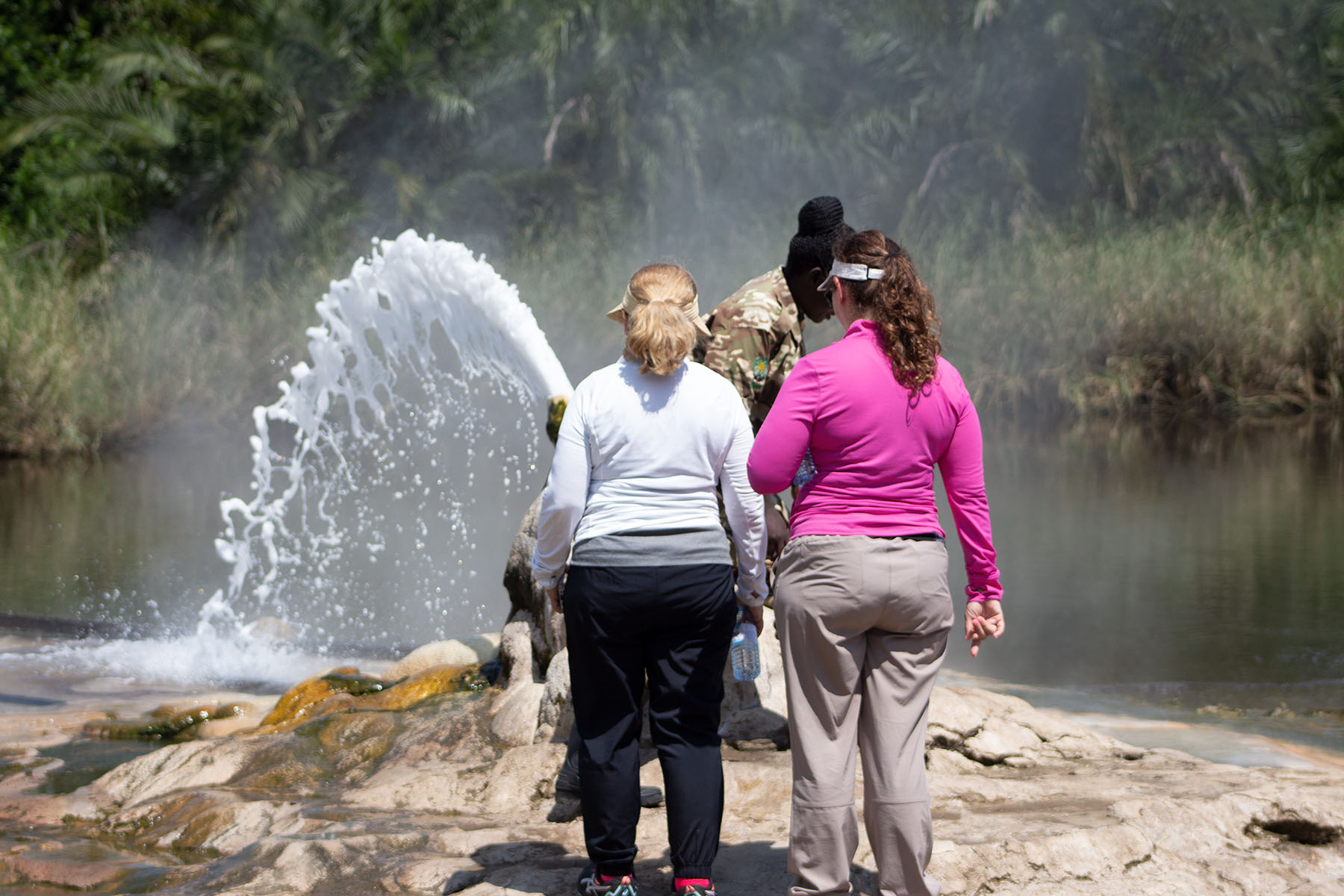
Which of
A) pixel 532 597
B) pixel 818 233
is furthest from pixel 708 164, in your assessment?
pixel 818 233

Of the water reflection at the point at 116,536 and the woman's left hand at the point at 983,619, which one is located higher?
the woman's left hand at the point at 983,619

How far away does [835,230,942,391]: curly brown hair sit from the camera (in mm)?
2936

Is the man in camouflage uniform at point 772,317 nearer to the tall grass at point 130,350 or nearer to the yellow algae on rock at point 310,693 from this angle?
the yellow algae on rock at point 310,693

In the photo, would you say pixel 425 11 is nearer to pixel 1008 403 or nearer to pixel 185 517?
pixel 1008 403

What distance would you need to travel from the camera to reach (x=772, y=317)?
12.6 feet

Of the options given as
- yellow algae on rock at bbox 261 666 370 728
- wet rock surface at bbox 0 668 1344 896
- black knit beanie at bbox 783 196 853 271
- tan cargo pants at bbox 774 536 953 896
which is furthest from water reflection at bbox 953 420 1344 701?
tan cargo pants at bbox 774 536 953 896

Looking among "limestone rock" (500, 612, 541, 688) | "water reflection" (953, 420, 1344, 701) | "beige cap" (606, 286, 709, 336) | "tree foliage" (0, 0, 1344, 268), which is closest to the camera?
"beige cap" (606, 286, 709, 336)

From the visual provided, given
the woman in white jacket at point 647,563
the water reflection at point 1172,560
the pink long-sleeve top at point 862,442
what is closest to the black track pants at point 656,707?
the woman in white jacket at point 647,563

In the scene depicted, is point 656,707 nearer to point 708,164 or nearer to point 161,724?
point 161,724

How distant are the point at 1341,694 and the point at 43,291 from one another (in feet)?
49.8

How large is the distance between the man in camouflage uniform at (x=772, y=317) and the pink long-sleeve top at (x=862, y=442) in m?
0.75

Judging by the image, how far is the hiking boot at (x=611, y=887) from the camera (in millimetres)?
3090

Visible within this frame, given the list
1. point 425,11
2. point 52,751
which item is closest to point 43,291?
point 425,11

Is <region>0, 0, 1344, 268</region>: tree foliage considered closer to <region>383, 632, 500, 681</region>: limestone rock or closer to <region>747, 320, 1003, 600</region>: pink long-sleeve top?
<region>383, 632, 500, 681</region>: limestone rock
